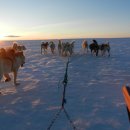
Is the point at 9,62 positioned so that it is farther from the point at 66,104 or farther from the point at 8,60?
the point at 66,104

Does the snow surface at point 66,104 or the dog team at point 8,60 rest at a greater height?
the dog team at point 8,60

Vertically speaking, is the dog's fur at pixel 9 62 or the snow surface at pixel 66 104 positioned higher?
the dog's fur at pixel 9 62

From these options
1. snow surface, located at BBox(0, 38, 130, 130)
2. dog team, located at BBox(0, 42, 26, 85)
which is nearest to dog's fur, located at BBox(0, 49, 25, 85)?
dog team, located at BBox(0, 42, 26, 85)

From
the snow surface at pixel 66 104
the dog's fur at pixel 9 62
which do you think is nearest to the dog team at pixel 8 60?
the dog's fur at pixel 9 62

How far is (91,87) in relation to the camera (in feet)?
25.4

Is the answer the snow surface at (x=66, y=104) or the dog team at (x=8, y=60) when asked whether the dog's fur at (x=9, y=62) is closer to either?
the dog team at (x=8, y=60)

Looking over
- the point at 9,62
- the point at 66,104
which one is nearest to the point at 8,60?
the point at 9,62

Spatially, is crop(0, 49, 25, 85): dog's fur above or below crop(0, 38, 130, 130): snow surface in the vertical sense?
above

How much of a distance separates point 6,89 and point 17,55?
3.61 ft

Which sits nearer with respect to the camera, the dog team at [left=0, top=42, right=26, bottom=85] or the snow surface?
the snow surface

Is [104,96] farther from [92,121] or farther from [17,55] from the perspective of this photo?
[17,55]

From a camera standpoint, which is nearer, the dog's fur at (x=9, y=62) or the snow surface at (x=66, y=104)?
the snow surface at (x=66, y=104)

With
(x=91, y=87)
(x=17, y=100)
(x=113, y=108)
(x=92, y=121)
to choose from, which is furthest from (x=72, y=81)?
(x=92, y=121)

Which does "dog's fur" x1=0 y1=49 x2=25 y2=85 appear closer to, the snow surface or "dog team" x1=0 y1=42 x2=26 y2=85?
"dog team" x1=0 y1=42 x2=26 y2=85
